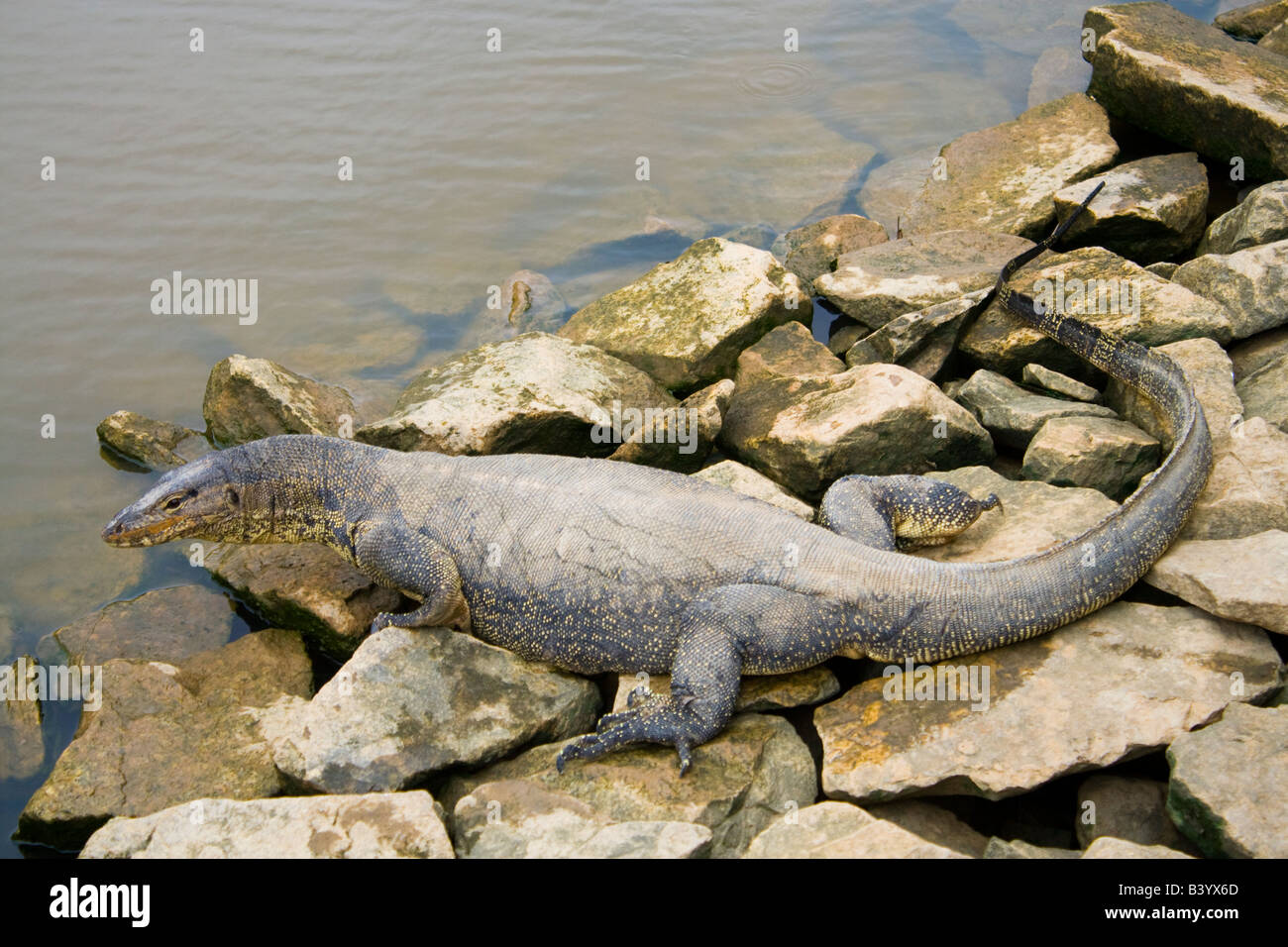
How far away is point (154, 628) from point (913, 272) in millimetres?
6410

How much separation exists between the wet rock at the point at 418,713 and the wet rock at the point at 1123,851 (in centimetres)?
274

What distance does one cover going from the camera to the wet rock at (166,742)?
5570mm

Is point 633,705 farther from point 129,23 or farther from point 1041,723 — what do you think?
point 129,23

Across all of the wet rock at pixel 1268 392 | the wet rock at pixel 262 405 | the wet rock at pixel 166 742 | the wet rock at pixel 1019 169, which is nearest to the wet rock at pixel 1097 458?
the wet rock at pixel 1268 392

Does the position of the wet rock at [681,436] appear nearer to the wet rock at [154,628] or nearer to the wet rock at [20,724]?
the wet rock at [154,628]

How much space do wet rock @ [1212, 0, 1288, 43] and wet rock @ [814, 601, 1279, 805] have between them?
9.77 meters

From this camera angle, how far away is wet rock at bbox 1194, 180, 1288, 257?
26.2 ft

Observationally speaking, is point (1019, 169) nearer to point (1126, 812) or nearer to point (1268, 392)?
point (1268, 392)

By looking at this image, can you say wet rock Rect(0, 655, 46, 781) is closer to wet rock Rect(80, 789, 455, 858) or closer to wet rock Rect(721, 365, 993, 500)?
wet rock Rect(80, 789, 455, 858)

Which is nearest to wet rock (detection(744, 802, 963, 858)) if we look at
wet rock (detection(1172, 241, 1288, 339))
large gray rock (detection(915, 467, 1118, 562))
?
large gray rock (detection(915, 467, 1118, 562))

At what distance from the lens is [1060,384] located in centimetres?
716

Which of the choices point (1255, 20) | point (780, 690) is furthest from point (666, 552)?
point (1255, 20)

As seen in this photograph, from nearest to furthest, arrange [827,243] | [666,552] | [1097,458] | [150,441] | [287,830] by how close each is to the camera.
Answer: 1. [287,830]
2. [666,552]
3. [1097,458]
4. [150,441]
5. [827,243]

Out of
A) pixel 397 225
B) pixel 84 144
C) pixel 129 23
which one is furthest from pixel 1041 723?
pixel 129 23
